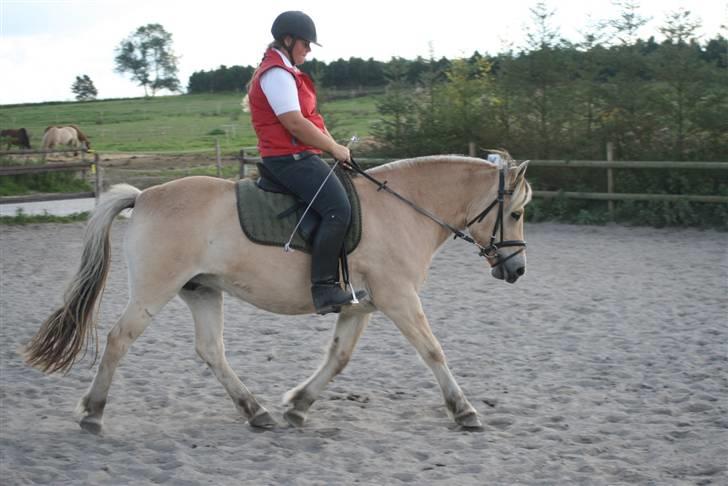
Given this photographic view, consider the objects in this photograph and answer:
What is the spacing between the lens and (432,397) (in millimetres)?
5898

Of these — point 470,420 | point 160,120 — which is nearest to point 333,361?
point 470,420

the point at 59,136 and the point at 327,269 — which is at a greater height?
the point at 59,136

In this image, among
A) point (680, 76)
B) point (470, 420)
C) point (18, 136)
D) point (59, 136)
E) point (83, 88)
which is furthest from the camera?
point (83, 88)

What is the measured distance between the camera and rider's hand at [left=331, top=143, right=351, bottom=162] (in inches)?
204

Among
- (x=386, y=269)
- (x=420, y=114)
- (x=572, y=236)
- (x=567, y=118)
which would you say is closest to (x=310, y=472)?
(x=386, y=269)

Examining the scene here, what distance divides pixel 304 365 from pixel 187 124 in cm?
4318

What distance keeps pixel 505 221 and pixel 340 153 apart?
118cm

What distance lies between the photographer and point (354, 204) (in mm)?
5234

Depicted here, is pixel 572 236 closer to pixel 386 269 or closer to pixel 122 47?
pixel 386 269

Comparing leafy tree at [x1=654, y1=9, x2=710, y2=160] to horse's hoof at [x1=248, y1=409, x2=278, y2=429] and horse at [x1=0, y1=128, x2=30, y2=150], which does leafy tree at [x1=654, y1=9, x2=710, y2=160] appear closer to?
horse's hoof at [x1=248, y1=409, x2=278, y2=429]

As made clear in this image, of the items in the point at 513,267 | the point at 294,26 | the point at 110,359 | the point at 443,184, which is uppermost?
the point at 294,26

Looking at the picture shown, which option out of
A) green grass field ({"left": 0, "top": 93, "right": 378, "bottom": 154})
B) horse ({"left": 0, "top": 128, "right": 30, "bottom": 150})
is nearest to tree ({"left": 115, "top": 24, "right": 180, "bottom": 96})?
green grass field ({"left": 0, "top": 93, "right": 378, "bottom": 154})

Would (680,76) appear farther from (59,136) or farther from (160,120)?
(160,120)

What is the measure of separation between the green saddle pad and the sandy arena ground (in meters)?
1.20
